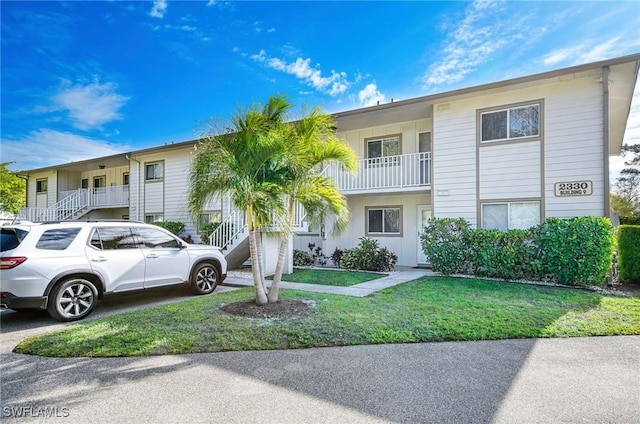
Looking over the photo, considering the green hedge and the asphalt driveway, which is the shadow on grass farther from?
the green hedge

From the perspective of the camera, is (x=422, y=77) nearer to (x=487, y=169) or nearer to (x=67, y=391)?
(x=487, y=169)

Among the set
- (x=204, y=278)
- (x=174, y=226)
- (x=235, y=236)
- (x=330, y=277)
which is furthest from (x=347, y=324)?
(x=174, y=226)

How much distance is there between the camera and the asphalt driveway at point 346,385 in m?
3.02

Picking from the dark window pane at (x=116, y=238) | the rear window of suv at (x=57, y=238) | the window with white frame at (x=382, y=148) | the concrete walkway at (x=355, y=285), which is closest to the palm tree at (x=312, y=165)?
the concrete walkway at (x=355, y=285)

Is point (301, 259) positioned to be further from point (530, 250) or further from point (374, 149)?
point (530, 250)

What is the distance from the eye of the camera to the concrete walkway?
27.6 feet

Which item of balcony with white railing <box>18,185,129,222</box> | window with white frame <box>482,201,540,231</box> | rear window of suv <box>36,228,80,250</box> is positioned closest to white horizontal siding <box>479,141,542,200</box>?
window with white frame <box>482,201,540,231</box>

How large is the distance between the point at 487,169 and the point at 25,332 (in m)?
11.7

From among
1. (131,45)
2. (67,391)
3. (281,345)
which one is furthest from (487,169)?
(131,45)

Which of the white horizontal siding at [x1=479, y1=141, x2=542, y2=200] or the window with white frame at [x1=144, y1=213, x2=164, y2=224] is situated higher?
the white horizontal siding at [x1=479, y1=141, x2=542, y2=200]

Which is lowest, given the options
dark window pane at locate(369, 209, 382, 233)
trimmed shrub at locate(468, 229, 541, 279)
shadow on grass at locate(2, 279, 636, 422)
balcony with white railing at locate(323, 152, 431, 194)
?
shadow on grass at locate(2, 279, 636, 422)

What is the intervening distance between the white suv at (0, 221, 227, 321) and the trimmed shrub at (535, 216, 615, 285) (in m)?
8.70

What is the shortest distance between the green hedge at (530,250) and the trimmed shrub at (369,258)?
143 centimetres

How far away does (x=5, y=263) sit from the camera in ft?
18.1
